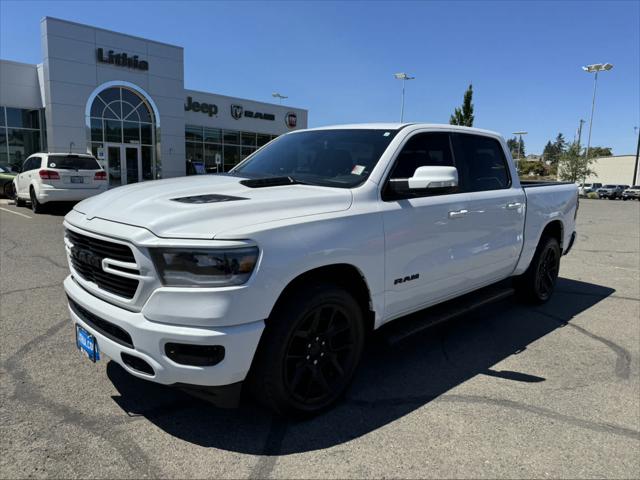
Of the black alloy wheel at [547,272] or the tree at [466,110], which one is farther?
the tree at [466,110]

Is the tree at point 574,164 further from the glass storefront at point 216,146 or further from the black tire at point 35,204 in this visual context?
the black tire at point 35,204

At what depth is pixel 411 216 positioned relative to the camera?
344cm

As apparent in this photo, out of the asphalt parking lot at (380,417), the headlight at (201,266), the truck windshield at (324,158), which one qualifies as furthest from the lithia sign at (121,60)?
the headlight at (201,266)

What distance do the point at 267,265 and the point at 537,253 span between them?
13.4ft

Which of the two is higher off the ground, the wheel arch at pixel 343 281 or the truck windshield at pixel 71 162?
the truck windshield at pixel 71 162

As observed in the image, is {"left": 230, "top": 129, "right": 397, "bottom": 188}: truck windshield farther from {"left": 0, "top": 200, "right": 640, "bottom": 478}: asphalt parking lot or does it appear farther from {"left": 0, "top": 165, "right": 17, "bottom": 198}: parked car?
{"left": 0, "top": 165, "right": 17, "bottom": 198}: parked car

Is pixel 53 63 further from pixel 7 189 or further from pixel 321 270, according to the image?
pixel 321 270

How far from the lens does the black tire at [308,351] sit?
8.80 feet

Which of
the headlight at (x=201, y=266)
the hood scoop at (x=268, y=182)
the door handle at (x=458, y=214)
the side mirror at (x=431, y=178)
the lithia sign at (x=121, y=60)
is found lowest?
the headlight at (x=201, y=266)

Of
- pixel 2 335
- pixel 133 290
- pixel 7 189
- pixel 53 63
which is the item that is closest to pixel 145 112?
pixel 53 63

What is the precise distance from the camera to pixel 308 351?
294 centimetres

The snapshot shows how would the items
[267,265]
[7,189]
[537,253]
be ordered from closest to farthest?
[267,265], [537,253], [7,189]

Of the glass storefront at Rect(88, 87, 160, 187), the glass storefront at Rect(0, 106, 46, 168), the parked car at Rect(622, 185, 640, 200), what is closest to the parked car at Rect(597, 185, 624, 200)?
the parked car at Rect(622, 185, 640, 200)

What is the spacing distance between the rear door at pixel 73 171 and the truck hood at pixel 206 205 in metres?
10.6
